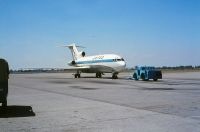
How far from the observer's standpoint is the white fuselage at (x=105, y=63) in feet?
155

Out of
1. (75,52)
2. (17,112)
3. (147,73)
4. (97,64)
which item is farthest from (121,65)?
(17,112)

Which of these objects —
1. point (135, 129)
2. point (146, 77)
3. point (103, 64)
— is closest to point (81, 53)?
point (103, 64)

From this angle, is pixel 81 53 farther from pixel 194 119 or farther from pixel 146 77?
pixel 194 119

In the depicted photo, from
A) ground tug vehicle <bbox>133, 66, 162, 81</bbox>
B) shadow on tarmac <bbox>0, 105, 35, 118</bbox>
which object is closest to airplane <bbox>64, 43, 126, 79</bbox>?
ground tug vehicle <bbox>133, 66, 162, 81</bbox>

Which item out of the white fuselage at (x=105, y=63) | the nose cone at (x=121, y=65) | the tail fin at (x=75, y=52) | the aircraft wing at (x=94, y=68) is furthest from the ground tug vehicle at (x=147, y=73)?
the tail fin at (x=75, y=52)

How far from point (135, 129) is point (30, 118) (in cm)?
390

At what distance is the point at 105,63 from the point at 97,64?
2523 millimetres

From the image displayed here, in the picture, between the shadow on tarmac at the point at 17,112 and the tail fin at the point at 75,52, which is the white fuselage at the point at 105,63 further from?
the shadow on tarmac at the point at 17,112

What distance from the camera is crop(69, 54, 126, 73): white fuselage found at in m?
47.1

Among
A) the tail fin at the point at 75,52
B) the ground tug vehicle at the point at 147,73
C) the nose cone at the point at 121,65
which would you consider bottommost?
the ground tug vehicle at the point at 147,73

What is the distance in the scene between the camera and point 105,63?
49188 mm

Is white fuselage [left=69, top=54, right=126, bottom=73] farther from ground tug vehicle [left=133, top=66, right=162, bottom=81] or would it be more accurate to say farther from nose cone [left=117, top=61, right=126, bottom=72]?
ground tug vehicle [left=133, top=66, right=162, bottom=81]

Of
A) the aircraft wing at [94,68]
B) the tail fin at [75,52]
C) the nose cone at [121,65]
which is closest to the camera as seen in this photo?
the nose cone at [121,65]

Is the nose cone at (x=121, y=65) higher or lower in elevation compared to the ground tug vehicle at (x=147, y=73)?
higher
